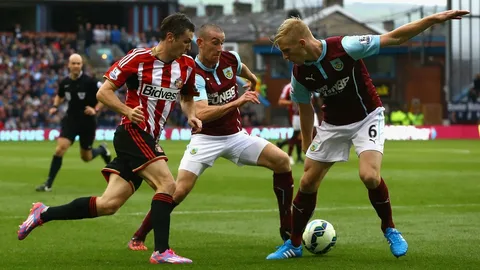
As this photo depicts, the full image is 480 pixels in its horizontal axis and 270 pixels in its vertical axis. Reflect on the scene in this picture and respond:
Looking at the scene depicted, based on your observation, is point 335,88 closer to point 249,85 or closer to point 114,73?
point 249,85

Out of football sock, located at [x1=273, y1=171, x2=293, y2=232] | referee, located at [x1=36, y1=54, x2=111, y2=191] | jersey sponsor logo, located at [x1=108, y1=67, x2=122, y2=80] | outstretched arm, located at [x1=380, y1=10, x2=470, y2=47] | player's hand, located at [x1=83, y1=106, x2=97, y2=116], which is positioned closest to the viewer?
outstretched arm, located at [x1=380, y1=10, x2=470, y2=47]

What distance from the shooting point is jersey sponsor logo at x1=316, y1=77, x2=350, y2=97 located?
8.62 meters

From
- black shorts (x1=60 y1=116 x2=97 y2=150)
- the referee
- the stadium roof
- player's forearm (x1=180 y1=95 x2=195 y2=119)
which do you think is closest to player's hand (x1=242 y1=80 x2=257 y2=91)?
player's forearm (x1=180 y1=95 x2=195 y2=119)

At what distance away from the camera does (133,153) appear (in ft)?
28.4

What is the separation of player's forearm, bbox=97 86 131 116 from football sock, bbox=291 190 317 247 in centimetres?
182

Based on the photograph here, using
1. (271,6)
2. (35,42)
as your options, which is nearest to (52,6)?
(35,42)

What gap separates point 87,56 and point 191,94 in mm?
40871

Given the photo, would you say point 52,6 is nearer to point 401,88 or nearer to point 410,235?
point 401,88

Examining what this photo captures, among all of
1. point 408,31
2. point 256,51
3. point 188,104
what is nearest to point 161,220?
point 188,104

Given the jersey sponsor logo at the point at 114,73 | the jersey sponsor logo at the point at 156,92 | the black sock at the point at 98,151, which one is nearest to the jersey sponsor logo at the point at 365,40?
the jersey sponsor logo at the point at 156,92

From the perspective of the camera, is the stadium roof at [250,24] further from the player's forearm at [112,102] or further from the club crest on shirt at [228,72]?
the player's forearm at [112,102]

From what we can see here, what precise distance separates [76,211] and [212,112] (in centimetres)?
153

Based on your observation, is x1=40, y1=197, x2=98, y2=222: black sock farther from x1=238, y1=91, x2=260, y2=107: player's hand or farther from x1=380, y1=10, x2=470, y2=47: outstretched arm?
x1=380, y1=10, x2=470, y2=47: outstretched arm

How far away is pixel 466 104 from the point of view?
44344 mm
